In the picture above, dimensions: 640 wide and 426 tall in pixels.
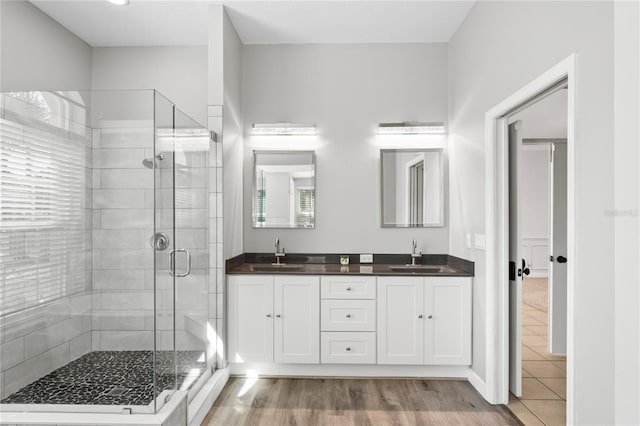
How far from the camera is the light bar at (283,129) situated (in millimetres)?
3721

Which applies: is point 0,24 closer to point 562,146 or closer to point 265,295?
point 265,295

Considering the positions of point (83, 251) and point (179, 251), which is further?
point (179, 251)

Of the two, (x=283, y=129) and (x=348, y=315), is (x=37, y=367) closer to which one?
(x=348, y=315)

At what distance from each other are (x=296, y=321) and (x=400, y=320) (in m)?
0.81

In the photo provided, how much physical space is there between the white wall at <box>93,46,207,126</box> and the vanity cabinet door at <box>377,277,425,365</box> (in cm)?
232

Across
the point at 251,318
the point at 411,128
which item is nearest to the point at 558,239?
the point at 411,128

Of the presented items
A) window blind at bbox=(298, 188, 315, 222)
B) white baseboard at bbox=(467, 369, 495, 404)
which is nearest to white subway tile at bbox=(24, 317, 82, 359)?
window blind at bbox=(298, 188, 315, 222)

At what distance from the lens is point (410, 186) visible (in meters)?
3.77

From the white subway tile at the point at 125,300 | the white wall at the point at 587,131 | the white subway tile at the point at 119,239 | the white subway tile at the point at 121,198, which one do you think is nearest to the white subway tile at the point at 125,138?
the white subway tile at the point at 121,198

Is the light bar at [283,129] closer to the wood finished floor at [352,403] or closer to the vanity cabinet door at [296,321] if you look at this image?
the vanity cabinet door at [296,321]

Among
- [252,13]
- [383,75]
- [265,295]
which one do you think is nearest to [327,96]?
[383,75]

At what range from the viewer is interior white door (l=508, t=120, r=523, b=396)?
2.82 metres

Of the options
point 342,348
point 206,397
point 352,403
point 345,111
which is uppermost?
point 345,111

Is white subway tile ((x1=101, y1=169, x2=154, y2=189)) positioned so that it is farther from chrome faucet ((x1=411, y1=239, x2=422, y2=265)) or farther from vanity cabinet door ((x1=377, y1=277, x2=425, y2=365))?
chrome faucet ((x1=411, y1=239, x2=422, y2=265))
